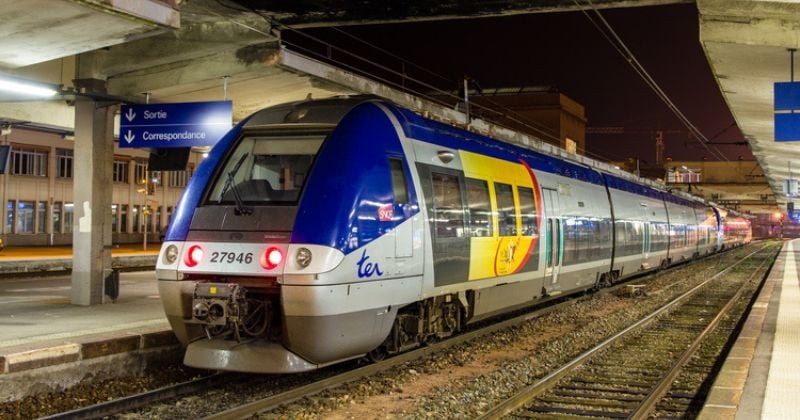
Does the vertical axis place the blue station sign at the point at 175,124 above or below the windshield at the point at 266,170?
above

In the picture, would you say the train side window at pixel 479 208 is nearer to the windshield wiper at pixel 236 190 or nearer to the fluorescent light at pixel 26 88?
the windshield wiper at pixel 236 190

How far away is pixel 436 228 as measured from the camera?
914 cm

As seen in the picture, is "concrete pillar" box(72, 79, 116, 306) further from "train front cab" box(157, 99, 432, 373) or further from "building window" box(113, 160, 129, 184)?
A: "building window" box(113, 160, 129, 184)

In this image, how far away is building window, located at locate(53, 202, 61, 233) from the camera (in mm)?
42475

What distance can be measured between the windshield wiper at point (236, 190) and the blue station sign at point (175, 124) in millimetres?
3610

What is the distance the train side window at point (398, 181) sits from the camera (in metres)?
8.42

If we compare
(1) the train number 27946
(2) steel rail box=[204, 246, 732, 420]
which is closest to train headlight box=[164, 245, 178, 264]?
(1) the train number 27946

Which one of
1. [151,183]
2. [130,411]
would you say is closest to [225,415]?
[130,411]

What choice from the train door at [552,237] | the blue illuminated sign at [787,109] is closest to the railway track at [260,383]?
the train door at [552,237]

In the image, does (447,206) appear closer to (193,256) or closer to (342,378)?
(342,378)

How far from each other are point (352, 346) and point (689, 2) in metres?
7.58

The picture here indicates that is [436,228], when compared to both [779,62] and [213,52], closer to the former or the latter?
[213,52]

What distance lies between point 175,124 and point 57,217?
34.4m

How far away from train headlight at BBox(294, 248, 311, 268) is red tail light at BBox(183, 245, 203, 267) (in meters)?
1.18
